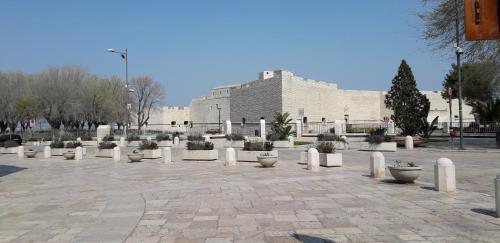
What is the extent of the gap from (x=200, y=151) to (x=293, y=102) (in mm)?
48473

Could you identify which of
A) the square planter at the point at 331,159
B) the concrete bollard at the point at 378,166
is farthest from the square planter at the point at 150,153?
the concrete bollard at the point at 378,166

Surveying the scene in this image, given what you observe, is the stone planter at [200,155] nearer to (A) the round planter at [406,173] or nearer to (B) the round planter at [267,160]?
(B) the round planter at [267,160]

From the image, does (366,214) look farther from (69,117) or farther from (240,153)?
(69,117)

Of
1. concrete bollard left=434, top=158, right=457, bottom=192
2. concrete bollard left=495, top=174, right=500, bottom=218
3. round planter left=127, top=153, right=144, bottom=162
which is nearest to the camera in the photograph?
concrete bollard left=495, top=174, right=500, bottom=218

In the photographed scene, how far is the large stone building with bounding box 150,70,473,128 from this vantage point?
68750mm

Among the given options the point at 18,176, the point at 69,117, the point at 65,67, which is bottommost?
the point at 18,176

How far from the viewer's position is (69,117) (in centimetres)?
5647

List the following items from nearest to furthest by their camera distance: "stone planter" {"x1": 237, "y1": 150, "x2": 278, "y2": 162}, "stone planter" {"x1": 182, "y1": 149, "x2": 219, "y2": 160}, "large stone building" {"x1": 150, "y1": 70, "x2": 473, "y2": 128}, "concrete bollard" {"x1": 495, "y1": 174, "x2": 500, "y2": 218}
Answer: "concrete bollard" {"x1": 495, "y1": 174, "x2": 500, "y2": 218}
"stone planter" {"x1": 237, "y1": 150, "x2": 278, "y2": 162}
"stone planter" {"x1": 182, "y1": 149, "x2": 219, "y2": 160}
"large stone building" {"x1": 150, "y1": 70, "x2": 473, "y2": 128}

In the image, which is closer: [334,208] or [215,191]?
[334,208]

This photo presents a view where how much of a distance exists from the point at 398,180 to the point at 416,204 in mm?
3250

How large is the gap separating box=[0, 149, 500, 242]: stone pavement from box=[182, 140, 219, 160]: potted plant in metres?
7.09

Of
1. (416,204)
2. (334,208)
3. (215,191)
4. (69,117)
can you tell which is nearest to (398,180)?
(416,204)

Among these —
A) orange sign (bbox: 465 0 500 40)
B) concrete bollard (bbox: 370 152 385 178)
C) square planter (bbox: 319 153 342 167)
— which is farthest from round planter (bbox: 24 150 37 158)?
orange sign (bbox: 465 0 500 40)

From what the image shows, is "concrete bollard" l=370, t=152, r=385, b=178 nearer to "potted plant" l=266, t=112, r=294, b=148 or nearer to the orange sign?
the orange sign
